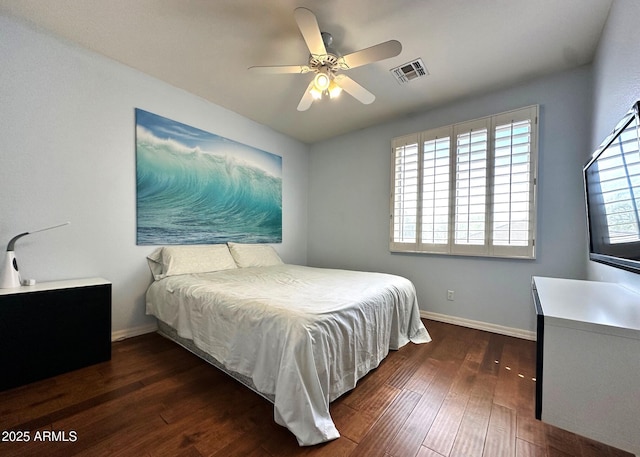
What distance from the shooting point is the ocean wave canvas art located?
2658 millimetres

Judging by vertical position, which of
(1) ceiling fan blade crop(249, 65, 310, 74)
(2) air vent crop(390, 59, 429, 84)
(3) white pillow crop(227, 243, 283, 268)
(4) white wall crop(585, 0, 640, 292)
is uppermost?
(2) air vent crop(390, 59, 429, 84)

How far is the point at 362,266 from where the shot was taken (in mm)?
3801

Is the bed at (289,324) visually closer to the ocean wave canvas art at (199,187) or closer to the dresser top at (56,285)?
the ocean wave canvas art at (199,187)

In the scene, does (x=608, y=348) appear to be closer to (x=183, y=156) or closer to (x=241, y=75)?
(x=241, y=75)

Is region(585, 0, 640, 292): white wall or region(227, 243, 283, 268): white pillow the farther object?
region(227, 243, 283, 268): white pillow

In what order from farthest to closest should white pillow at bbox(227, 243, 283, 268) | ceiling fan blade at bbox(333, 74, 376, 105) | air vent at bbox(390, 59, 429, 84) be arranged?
white pillow at bbox(227, 243, 283, 268) < air vent at bbox(390, 59, 429, 84) < ceiling fan blade at bbox(333, 74, 376, 105)

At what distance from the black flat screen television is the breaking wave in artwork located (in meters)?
3.40

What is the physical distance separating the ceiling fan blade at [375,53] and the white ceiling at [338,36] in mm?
289

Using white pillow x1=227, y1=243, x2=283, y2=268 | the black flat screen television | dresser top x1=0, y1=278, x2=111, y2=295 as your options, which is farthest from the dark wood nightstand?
the black flat screen television

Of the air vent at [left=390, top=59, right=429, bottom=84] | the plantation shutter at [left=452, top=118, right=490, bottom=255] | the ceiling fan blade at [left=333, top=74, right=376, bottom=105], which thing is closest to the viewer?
the ceiling fan blade at [left=333, top=74, right=376, bottom=105]

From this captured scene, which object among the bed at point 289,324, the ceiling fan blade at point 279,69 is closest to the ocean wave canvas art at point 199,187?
the bed at point 289,324

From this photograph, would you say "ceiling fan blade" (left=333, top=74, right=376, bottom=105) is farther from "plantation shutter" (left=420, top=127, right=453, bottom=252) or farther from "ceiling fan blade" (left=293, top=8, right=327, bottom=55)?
"plantation shutter" (left=420, top=127, right=453, bottom=252)

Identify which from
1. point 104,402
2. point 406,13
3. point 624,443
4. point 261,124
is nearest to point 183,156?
point 261,124

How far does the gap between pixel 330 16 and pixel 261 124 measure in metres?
2.13
